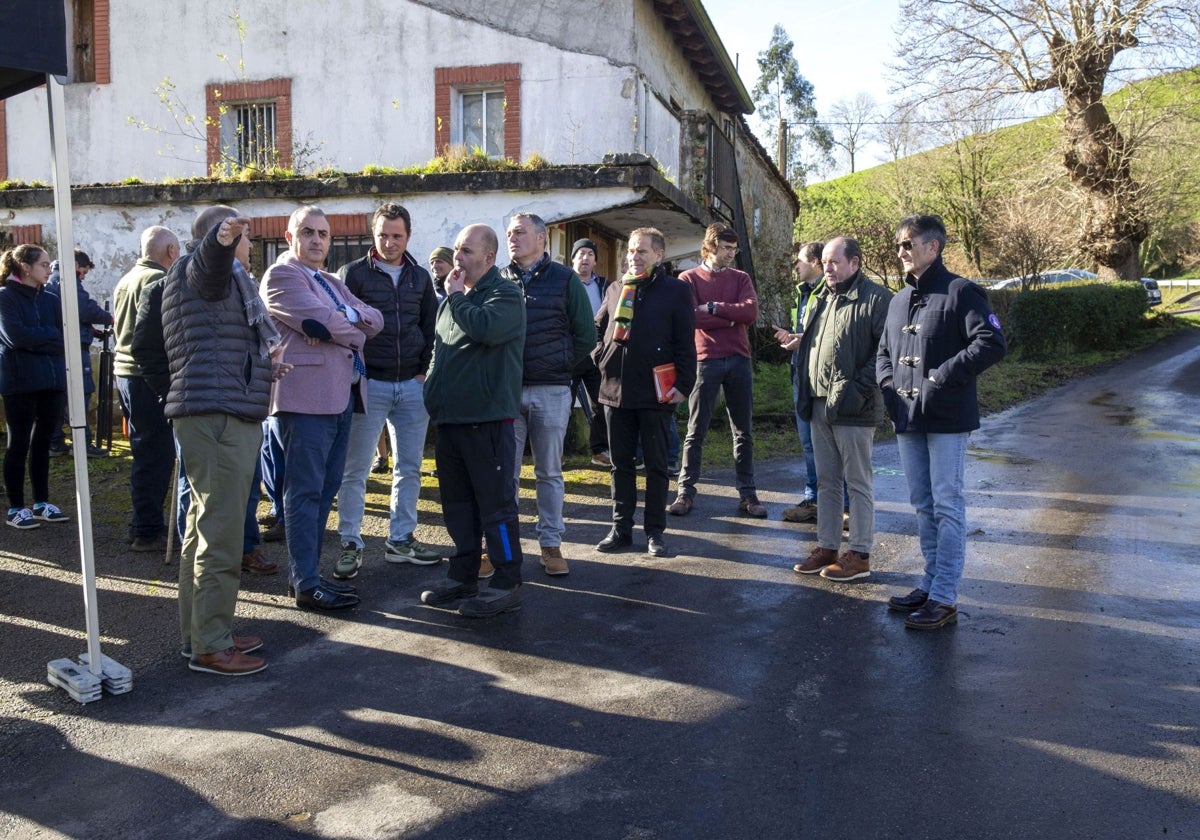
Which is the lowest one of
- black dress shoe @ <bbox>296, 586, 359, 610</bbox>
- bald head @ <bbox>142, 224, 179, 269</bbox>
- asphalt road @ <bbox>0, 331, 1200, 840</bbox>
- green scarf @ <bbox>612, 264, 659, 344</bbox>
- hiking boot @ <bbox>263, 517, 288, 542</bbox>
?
asphalt road @ <bbox>0, 331, 1200, 840</bbox>

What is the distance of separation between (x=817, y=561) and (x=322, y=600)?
9.91 ft

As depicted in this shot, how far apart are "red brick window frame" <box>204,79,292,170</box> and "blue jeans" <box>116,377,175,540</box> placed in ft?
35.6

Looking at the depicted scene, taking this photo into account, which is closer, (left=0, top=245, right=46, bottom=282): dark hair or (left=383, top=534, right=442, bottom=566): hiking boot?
(left=383, top=534, right=442, bottom=566): hiking boot

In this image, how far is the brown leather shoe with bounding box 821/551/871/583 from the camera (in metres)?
6.09

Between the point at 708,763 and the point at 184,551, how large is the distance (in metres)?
2.66

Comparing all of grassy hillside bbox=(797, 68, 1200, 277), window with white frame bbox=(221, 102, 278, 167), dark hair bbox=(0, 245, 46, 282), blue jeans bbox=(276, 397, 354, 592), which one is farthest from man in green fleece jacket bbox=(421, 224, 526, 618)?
grassy hillside bbox=(797, 68, 1200, 277)

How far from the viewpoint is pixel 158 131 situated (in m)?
17.0

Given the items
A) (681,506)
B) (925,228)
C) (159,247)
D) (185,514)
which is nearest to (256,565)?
(185,514)

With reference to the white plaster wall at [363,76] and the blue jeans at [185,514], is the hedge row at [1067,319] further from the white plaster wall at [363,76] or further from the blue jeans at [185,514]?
the blue jeans at [185,514]

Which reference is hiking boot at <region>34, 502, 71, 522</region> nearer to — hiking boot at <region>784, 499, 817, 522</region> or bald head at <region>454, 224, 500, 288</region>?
bald head at <region>454, 224, 500, 288</region>

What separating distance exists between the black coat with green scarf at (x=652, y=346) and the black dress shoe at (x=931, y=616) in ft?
7.25

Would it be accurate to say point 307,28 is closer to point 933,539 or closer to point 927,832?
point 933,539

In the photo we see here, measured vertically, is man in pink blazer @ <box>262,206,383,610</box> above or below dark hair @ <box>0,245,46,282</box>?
below

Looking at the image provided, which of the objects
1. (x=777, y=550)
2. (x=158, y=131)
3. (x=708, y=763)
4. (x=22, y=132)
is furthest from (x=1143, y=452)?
(x=22, y=132)
